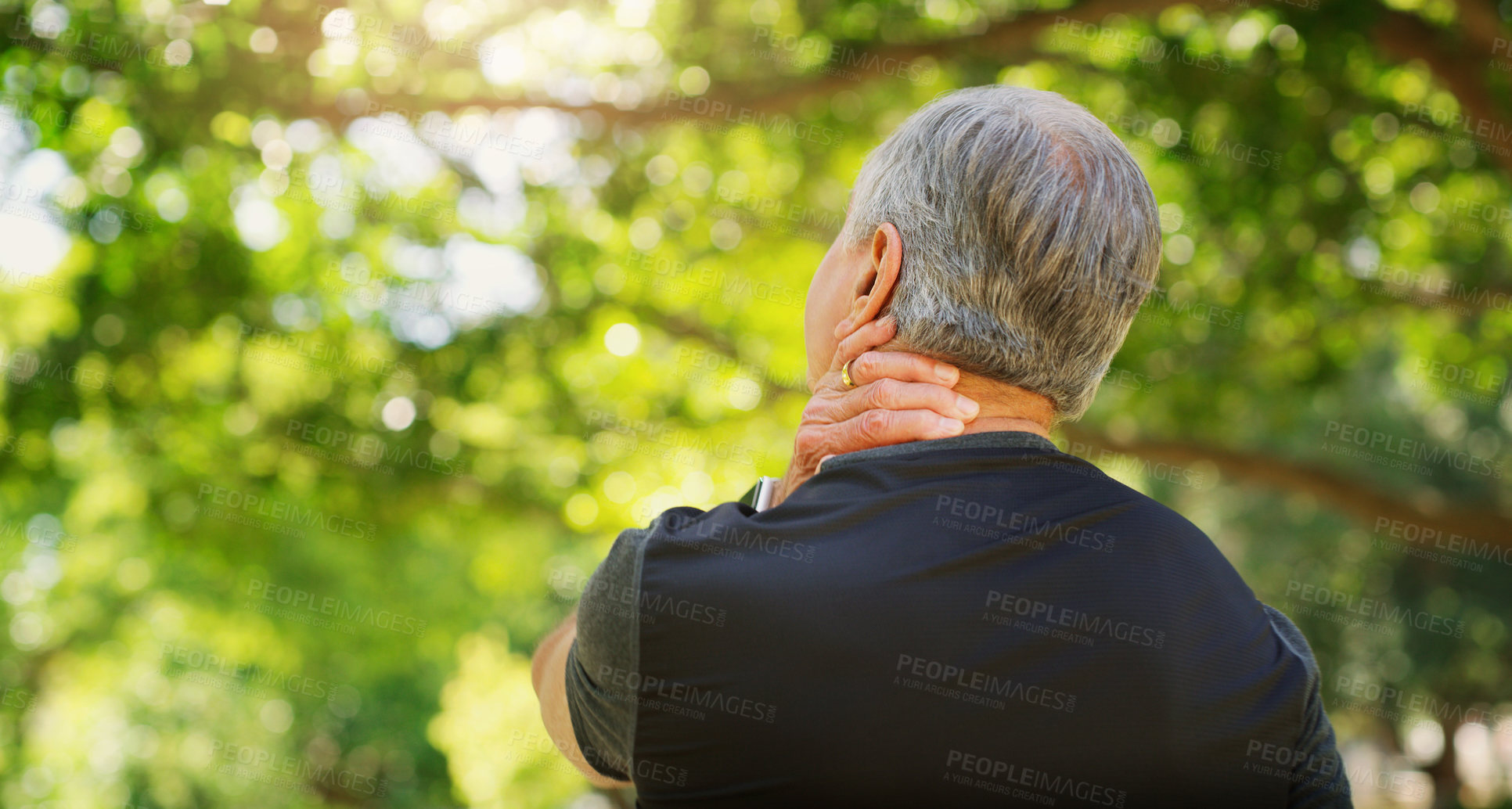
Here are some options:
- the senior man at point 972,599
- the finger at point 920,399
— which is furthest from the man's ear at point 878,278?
the finger at point 920,399

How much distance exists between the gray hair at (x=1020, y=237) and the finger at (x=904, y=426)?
0.34 ft

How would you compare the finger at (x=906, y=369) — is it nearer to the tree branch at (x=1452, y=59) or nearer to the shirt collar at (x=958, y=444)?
the shirt collar at (x=958, y=444)

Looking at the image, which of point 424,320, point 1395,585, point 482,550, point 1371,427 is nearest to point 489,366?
point 424,320

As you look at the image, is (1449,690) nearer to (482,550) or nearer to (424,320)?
(482,550)

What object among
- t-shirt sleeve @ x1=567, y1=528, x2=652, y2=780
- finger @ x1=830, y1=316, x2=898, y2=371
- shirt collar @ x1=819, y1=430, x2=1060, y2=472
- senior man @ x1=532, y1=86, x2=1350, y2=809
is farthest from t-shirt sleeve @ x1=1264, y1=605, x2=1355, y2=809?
t-shirt sleeve @ x1=567, y1=528, x2=652, y2=780

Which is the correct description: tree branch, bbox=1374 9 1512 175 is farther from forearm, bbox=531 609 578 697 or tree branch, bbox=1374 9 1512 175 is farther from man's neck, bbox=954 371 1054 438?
Answer: forearm, bbox=531 609 578 697

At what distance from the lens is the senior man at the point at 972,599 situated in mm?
1257

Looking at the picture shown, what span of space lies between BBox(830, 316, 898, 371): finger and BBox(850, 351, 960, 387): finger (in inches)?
0.8

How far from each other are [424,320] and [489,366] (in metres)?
0.65

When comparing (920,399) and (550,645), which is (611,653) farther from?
(920,399)

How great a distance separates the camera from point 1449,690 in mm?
17109

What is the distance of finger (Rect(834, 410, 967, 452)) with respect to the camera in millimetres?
1421

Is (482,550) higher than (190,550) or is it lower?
lower

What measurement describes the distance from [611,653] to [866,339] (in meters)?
0.64
